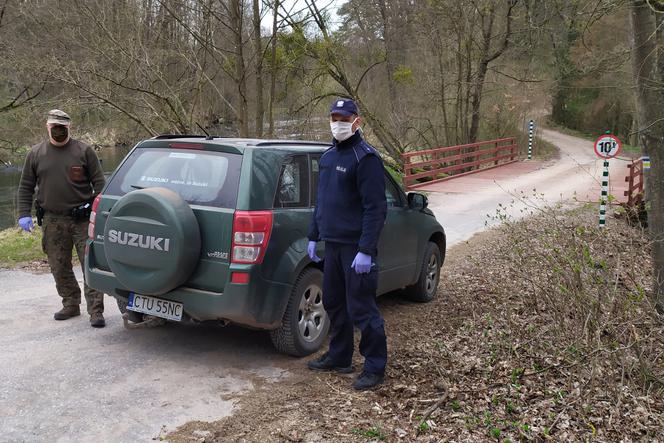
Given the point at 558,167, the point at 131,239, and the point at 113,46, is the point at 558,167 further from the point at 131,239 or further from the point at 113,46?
the point at 131,239

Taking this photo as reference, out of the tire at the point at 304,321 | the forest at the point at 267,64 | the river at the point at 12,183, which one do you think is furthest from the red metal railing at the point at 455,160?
the tire at the point at 304,321

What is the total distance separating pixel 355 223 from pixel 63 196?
9.81ft

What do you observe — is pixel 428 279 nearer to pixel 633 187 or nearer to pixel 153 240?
pixel 153 240

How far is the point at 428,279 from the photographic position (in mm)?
6945

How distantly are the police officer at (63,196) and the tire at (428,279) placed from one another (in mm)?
3248

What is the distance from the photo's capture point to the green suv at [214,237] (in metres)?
4.46

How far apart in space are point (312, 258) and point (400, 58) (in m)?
20.4

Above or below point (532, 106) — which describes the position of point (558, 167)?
below

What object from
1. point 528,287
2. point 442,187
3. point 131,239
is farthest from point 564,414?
point 442,187

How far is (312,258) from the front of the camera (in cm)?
472

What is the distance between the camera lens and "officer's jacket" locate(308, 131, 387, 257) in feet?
13.8

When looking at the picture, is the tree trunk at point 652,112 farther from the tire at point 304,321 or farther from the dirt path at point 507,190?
the dirt path at point 507,190

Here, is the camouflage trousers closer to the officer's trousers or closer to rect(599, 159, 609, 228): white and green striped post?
the officer's trousers

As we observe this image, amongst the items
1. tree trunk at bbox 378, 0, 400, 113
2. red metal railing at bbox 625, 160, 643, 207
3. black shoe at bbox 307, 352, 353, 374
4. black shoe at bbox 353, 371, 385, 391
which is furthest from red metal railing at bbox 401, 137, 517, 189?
black shoe at bbox 353, 371, 385, 391
